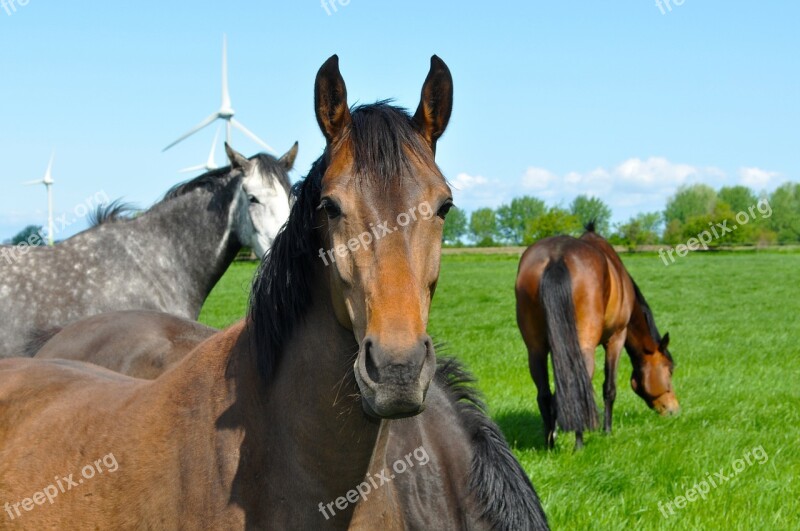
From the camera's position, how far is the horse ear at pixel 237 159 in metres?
6.02

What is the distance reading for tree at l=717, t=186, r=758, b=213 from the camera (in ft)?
373

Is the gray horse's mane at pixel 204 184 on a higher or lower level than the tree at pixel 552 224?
lower

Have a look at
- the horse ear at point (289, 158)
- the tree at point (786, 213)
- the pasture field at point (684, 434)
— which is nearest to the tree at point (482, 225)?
the tree at point (786, 213)

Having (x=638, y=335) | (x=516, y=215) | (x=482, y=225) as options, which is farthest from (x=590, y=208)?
(x=638, y=335)

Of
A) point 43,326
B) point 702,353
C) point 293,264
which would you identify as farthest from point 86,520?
point 702,353

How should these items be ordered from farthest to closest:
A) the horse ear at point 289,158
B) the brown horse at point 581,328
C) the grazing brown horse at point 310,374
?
the brown horse at point 581,328, the horse ear at point 289,158, the grazing brown horse at point 310,374

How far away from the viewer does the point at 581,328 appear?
7.82m

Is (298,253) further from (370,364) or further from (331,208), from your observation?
(370,364)

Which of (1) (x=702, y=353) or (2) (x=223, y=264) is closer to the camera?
(2) (x=223, y=264)

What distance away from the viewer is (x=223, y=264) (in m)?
6.30

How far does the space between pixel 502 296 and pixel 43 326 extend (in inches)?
811

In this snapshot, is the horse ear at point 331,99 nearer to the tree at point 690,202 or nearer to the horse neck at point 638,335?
the horse neck at point 638,335

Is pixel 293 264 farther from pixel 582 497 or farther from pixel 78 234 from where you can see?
pixel 78 234

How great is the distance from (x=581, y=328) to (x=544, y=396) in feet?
2.56
